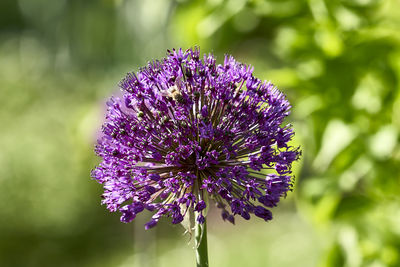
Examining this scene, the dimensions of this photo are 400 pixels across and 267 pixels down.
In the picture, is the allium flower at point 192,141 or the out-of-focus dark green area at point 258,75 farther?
the out-of-focus dark green area at point 258,75

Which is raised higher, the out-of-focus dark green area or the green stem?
the out-of-focus dark green area

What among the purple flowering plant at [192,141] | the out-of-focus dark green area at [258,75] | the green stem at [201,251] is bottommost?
the green stem at [201,251]

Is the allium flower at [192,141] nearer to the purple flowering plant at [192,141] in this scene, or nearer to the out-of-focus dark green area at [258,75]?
the purple flowering plant at [192,141]

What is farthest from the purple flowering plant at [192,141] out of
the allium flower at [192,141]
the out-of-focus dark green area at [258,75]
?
the out-of-focus dark green area at [258,75]

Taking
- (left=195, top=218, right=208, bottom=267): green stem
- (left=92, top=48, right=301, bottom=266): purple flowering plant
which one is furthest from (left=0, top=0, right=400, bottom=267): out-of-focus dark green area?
(left=92, top=48, right=301, bottom=266): purple flowering plant

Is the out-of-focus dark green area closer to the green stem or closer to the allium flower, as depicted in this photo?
the green stem

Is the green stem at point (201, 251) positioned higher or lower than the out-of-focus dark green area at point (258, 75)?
lower

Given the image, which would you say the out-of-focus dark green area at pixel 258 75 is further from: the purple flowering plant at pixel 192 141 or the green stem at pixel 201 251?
the purple flowering plant at pixel 192 141
